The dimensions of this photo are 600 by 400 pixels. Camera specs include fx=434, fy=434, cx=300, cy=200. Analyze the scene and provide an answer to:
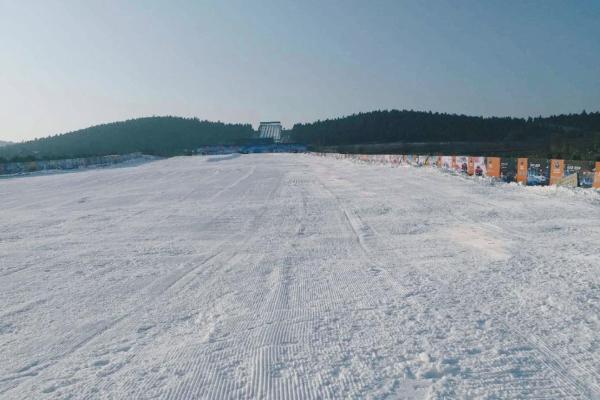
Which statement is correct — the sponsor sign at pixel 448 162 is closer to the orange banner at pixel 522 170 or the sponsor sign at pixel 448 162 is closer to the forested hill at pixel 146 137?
the orange banner at pixel 522 170

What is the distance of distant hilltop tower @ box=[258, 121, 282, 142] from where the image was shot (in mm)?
180575

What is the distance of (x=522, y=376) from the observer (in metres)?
3.53

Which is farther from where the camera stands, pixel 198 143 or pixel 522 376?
pixel 198 143

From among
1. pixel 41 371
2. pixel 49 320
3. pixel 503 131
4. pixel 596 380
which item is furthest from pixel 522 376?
pixel 503 131

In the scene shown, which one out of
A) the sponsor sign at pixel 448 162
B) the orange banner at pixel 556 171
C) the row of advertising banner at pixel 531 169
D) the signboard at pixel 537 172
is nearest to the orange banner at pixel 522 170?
the row of advertising banner at pixel 531 169

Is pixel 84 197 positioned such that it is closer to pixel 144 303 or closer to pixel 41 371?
pixel 144 303

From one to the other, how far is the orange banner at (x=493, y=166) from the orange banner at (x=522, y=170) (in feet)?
5.73

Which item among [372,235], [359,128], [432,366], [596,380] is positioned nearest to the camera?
[596,380]

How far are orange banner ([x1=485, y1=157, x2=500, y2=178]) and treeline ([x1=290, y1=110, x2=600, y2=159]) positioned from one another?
64.9m

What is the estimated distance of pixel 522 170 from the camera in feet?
67.2

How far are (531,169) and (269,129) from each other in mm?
172519

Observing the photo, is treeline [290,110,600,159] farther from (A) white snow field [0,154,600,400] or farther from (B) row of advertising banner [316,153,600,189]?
(A) white snow field [0,154,600,400]

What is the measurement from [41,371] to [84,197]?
1765cm

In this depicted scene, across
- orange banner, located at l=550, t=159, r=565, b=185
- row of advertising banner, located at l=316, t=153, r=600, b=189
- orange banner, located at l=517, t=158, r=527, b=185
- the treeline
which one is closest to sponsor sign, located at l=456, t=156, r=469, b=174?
row of advertising banner, located at l=316, t=153, r=600, b=189
